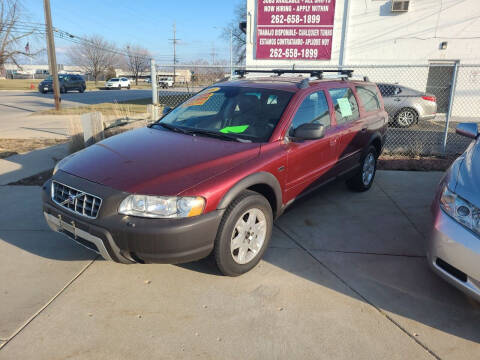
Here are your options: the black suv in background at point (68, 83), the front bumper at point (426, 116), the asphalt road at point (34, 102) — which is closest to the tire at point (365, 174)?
the front bumper at point (426, 116)

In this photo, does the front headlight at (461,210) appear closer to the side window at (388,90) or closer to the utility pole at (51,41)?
the side window at (388,90)

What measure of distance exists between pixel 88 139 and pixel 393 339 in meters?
6.13

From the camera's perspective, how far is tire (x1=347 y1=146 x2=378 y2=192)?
5094mm

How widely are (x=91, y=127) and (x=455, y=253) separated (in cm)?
630

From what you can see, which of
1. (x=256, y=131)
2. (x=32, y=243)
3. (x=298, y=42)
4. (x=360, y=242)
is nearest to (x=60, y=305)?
(x=32, y=243)

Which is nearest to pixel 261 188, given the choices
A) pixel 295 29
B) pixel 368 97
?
pixel 368 97

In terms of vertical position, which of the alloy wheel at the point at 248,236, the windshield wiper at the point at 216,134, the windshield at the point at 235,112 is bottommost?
the alloy wheel at the point at 248,236

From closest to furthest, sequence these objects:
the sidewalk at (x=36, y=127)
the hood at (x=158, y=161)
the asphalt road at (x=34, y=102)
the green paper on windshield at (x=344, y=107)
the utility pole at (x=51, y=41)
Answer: the hood at (x=158, y=161), the green paper on windshield at (x=344, y=107), the sidewalk at (x=36, y=127), the utility pole at (x=51, y=41), the asphalt road at (x=34, y=102)

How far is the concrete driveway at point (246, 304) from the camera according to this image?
234 cm

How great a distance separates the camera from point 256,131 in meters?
3.50

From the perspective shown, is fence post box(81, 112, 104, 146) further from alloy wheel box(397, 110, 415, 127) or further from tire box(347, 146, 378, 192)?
alloy wheel box(397, 110, 415, 127)

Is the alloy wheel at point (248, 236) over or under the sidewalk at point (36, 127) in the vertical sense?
over

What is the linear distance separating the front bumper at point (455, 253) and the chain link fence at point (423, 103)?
14.1 feet

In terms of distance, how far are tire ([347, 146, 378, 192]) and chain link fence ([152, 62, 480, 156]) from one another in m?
2.50
